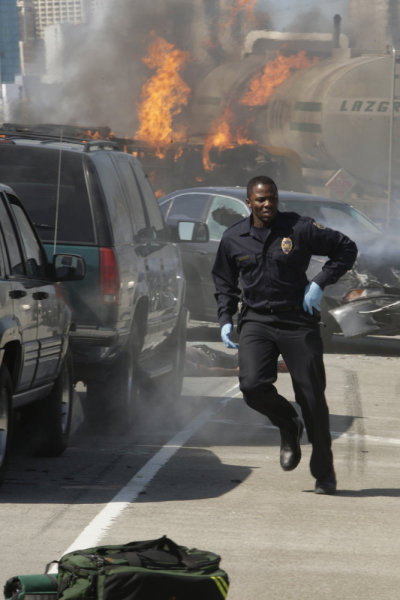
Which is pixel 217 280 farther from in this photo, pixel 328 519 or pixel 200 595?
pixel 200 595

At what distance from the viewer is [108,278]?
9867 millimetres

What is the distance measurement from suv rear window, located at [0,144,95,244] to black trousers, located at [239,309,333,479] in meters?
2.16

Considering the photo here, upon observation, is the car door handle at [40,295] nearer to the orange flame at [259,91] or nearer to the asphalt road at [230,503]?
the asphalt road at [230,503]

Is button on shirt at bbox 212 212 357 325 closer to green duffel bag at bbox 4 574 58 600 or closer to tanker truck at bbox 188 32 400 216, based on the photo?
green duffel bag at bbox 4 574 58 600

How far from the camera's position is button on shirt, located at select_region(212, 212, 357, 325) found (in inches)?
322

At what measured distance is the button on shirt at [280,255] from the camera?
8.18m

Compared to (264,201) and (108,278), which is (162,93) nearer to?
(108,278)

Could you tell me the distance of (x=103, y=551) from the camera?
514 centimetres

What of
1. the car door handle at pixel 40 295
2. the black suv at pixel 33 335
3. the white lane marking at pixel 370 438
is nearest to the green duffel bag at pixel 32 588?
the black suv at pixel 33 335

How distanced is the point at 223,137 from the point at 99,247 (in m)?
38.8

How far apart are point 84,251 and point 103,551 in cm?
500

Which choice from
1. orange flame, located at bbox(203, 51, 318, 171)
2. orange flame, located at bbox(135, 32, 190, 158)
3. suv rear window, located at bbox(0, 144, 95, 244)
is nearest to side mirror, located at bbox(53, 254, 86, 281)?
suv rear window, located at bbox(0, 144, 95, 244)

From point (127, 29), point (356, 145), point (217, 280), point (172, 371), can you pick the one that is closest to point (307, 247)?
point (217, 280)

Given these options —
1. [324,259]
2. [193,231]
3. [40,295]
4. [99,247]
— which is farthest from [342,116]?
[40,295]
